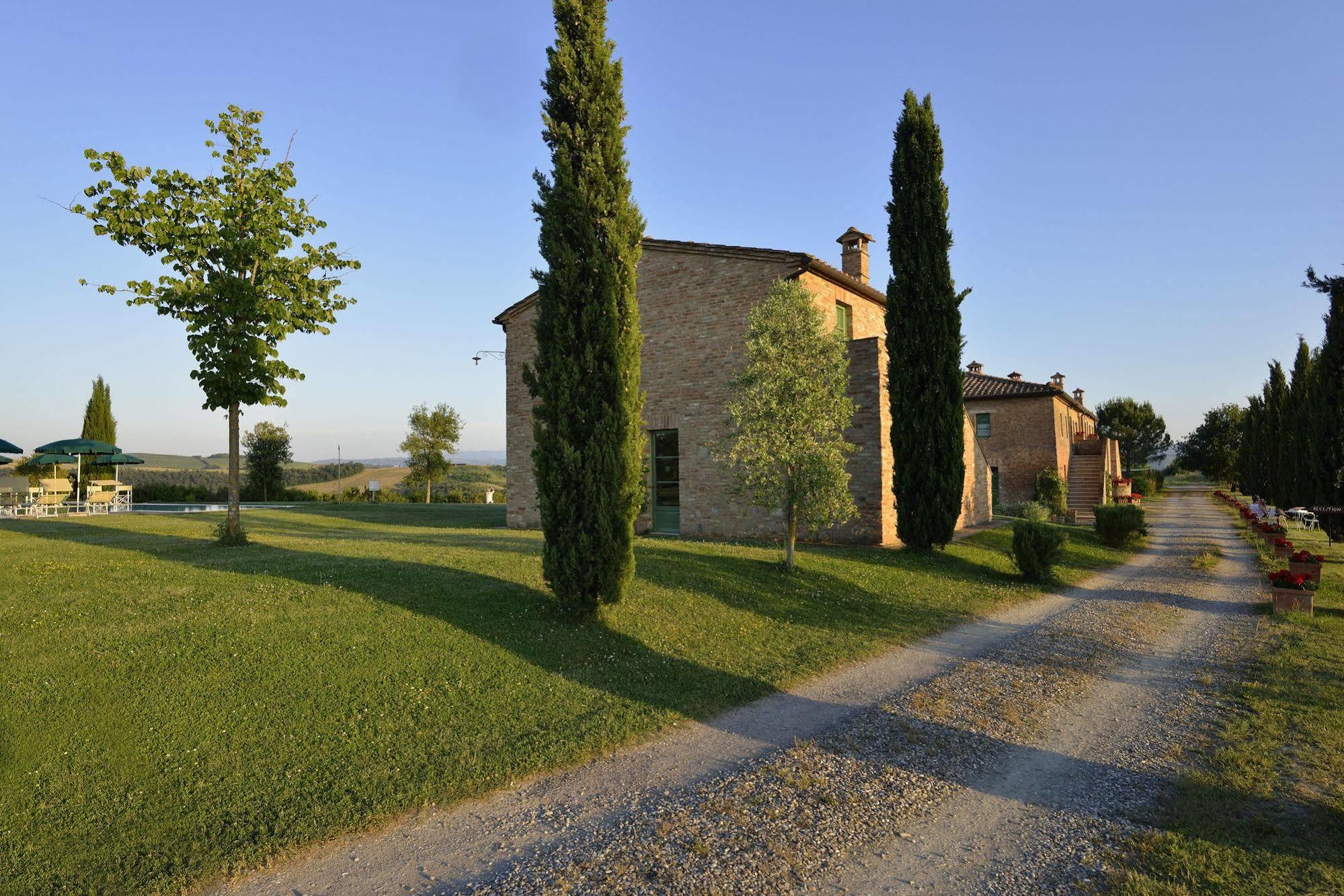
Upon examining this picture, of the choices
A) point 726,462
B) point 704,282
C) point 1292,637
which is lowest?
point 1292,637

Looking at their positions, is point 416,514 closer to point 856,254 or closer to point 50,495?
point 50,495

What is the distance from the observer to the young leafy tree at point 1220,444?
190 ft

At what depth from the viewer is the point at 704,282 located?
17594 mm

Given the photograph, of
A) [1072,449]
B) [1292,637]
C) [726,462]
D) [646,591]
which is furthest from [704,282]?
[1072,449]

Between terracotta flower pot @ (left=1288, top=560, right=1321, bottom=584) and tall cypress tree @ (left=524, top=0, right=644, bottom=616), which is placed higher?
tall cypress tree @ (left=524, top=0, right=644, bottom=616)

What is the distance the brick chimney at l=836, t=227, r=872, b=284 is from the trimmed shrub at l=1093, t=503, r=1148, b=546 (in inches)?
379

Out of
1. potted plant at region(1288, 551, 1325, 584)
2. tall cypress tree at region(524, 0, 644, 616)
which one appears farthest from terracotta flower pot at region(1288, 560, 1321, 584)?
tall cypress tree at region(524, 0, 644, 616)

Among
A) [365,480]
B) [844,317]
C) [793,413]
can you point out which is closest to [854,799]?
[793,413]

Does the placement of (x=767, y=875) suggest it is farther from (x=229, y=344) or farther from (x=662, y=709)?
(x=229, y=344)

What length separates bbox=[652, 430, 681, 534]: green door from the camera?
18219 mm

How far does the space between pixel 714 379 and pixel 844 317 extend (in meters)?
4.58

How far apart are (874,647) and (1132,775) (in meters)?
3.72

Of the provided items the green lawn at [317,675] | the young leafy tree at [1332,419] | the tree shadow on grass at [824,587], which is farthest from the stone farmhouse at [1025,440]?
the green lawn at [317,675]

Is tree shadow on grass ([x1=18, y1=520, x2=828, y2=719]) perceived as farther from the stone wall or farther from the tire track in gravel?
the stone wall
